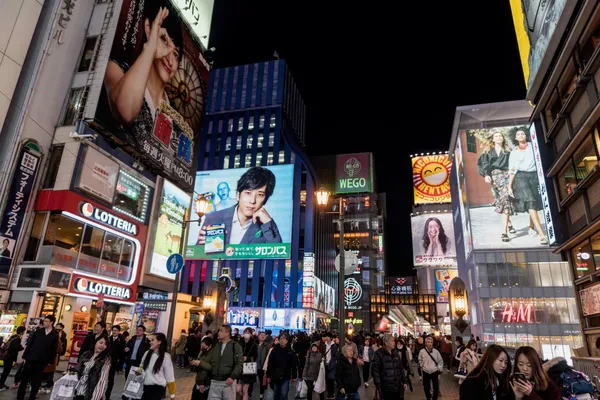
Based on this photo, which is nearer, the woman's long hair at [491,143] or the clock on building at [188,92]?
the clock on building at [188,92]

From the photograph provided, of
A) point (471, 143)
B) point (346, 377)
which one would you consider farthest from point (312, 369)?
point (471, 143)

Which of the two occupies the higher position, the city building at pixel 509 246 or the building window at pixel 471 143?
the building window at pixel 471 143

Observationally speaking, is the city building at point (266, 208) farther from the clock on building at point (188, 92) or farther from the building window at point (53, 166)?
the building window at point (53, 166)

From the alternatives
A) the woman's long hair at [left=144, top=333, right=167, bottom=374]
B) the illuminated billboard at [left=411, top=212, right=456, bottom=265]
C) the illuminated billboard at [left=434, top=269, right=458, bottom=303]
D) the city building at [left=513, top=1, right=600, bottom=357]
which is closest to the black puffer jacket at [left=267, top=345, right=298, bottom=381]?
the woman's long hair at [left=144, top=333, right=167, bottom=374]

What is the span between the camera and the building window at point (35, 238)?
20656 millimetres

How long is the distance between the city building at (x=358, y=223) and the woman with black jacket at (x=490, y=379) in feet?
296

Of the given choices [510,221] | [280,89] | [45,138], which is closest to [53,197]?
[45,138]

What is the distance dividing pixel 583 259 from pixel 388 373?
1341cm

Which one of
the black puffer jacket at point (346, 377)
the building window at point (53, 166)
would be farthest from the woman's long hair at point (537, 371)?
the building window at point (53, 166)

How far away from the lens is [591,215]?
50.0ft

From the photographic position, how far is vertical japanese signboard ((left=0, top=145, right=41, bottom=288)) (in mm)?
19297

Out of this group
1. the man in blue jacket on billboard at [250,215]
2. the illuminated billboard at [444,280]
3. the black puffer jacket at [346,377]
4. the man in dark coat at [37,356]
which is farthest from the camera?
the illuminated billboard at [444,280]

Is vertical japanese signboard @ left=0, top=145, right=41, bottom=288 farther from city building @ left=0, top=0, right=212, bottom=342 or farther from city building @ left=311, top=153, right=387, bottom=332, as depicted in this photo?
city building @ left=311, top=153, right=387, bottom=332

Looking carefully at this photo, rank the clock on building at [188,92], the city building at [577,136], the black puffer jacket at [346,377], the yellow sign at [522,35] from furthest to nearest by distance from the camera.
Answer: the clock on building at [188,92], the yellow sign at [522,35], the city building at [577,136], the black puffer jacket at [346,377]
